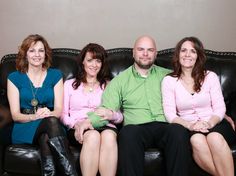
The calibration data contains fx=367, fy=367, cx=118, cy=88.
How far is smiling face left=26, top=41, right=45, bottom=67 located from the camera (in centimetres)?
269

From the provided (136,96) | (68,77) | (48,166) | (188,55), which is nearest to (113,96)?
(136,96)

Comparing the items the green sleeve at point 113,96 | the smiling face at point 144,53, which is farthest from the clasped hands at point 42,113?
the smiling face at point 144,53

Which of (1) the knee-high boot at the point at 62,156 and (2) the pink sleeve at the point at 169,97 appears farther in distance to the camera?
(2) the pink sleeve at the point at 169,97

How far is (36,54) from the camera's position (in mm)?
2691

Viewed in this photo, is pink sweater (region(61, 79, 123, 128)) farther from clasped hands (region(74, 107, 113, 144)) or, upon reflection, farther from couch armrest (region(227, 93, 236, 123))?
couch armrest (region(227, 93, 236, 123))

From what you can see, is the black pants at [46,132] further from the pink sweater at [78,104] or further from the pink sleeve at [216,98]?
the pink sleeve at [216,98]

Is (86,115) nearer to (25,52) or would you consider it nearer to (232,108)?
(25,52)

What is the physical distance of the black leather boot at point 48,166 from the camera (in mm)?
2197

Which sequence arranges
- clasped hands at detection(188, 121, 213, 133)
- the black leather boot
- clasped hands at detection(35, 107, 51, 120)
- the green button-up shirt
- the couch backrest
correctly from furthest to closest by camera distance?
1. the couch backrest
2. the green button-up shirt
3. clasped hands at detection(35, 107, 51, 120)
4. clasped hands at detection(188, 121, 213, 133)
5. the black leather boot

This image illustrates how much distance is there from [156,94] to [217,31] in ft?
3.79

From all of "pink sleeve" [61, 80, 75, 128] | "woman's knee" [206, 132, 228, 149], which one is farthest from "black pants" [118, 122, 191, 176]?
"pink sleeve" [61, 80, 75, 128]

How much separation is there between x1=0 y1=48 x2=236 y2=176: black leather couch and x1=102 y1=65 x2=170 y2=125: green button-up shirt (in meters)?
0.26

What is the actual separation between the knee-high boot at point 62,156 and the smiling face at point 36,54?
0.69 meters

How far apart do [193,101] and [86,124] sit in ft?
2.53
